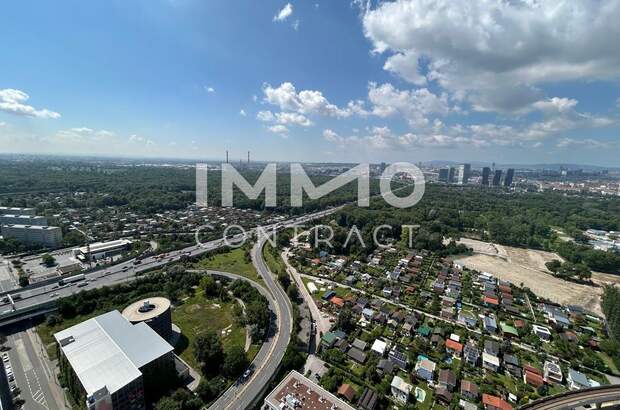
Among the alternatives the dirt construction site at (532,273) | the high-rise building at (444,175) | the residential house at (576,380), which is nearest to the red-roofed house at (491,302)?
the dirt construction site at (532,273)

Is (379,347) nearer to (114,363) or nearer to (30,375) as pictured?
(114,363)

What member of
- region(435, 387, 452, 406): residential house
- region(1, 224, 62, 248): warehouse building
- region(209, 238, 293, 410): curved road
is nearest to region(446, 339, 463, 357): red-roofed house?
region(435, 387, 452, 406): residential house

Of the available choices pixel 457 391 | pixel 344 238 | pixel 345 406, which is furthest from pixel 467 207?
pixel 345 406

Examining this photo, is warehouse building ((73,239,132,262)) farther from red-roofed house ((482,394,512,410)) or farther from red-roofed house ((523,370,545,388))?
red-roofed house ((523,370,545,388))

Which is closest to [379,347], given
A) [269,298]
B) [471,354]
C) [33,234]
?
[471,354]

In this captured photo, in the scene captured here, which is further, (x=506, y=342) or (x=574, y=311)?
(x=574, y=311)

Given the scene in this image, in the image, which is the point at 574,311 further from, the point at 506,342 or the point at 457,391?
the point at 457,391
